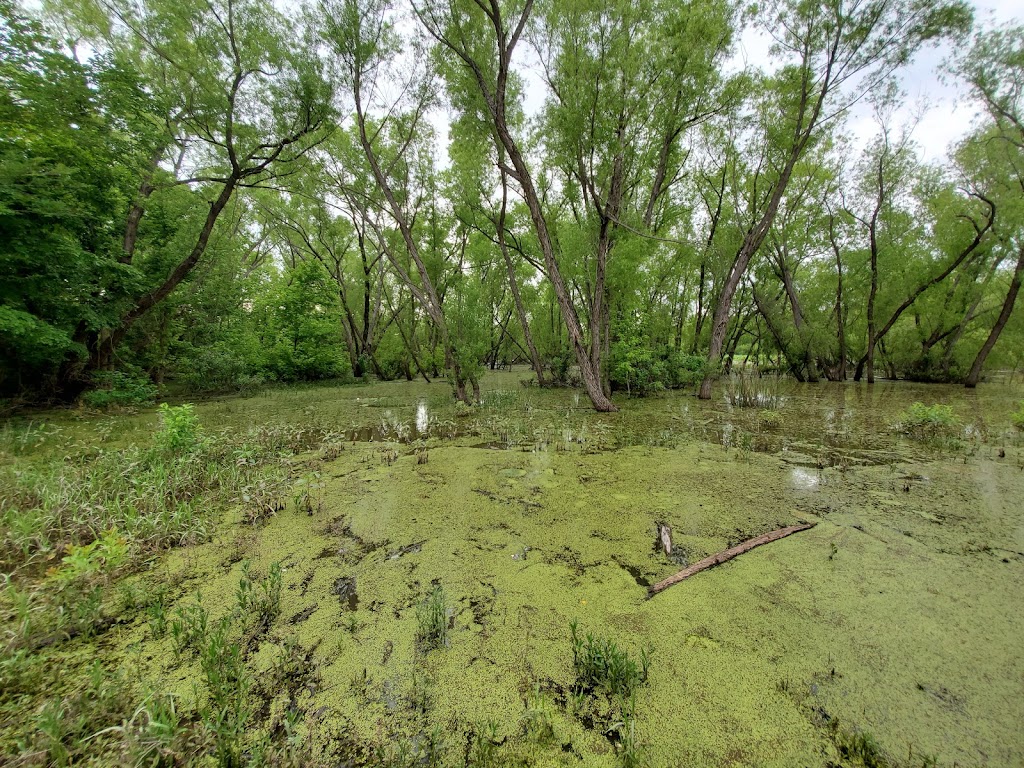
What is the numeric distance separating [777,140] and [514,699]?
12.6 metres

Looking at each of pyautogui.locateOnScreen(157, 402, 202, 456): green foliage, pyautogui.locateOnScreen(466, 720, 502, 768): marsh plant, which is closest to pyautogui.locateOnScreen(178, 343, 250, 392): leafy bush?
pyautogui.locateOnScreen(157, 402, 202, 456): green foliage

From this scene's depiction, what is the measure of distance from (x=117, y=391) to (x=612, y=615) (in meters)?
11.0

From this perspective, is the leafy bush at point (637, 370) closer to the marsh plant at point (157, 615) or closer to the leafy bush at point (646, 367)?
the leafy bush at point (646, 367)

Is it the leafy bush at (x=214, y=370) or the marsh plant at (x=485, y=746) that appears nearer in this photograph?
the marsh plant at (x=485, y=746)

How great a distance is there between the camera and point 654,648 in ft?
5.83

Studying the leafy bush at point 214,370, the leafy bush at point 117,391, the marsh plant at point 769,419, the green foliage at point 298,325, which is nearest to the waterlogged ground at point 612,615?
the marsh plant at point 769,419

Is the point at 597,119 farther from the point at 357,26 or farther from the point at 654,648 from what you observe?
the point at 654,648

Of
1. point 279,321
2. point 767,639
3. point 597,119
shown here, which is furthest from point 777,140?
point 279,321

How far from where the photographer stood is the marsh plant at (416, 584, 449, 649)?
6.06 feet

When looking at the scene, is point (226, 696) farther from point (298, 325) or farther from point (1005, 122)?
point (1005, 122)

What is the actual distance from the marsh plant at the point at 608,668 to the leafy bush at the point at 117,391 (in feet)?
34.7

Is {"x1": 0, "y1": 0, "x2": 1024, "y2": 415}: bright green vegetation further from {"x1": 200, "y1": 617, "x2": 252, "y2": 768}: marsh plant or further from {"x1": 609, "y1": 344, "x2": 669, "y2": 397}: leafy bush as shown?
{"x1": 200, "y1": 617, "x2": 252, "y2": 768}: marsh plant

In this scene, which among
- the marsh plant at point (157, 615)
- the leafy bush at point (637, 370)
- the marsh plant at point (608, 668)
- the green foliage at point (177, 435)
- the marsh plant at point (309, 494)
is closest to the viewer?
the marsh plant at point (608, 668)

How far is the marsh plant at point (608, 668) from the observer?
157cm
